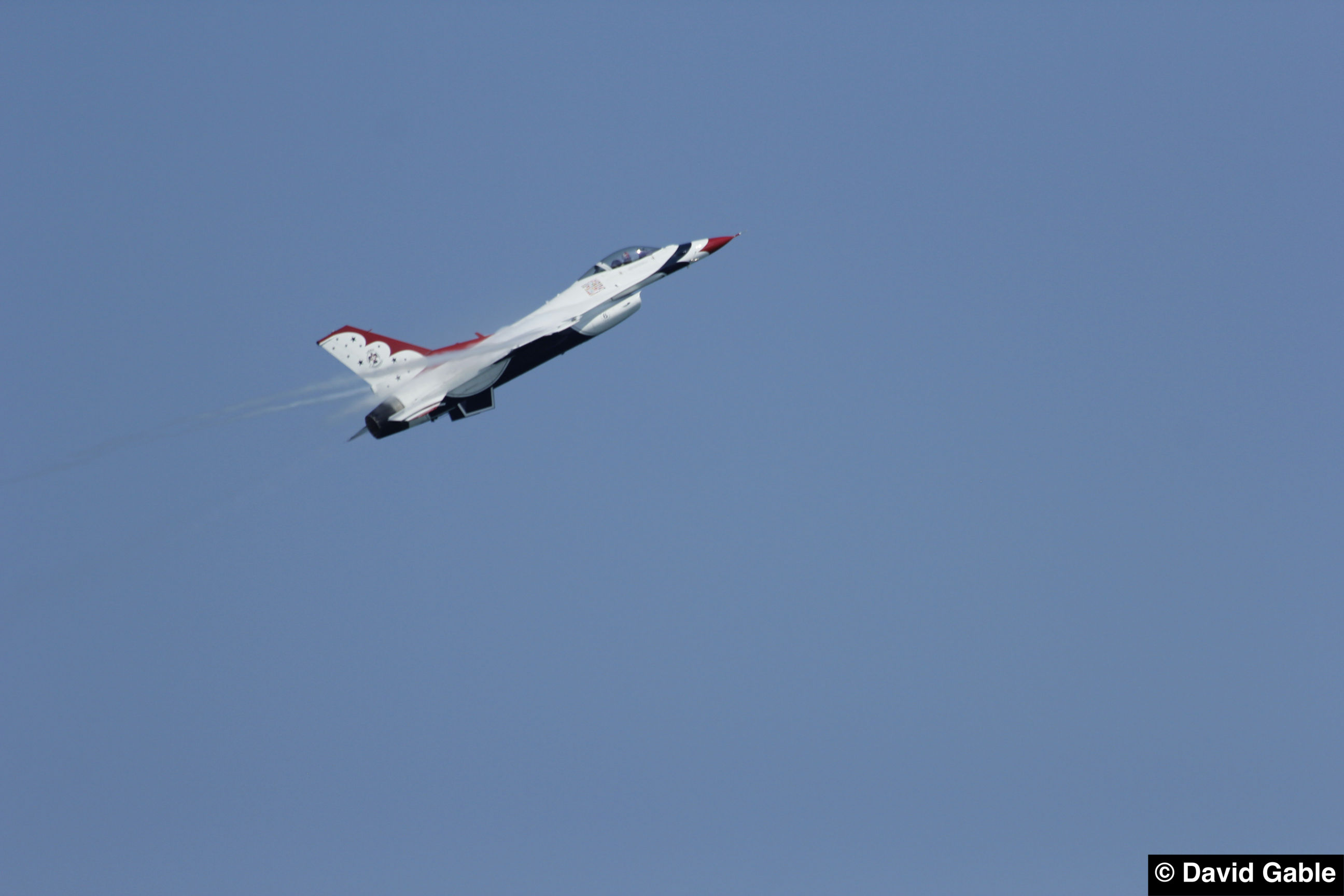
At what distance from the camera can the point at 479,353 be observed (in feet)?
157

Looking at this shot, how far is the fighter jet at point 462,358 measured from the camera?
47.5 m

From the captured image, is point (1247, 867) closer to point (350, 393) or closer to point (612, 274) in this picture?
point (612, 274)

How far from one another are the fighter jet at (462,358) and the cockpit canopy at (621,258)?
946mm

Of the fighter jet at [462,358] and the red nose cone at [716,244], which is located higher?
the red nose cone at [716,244]

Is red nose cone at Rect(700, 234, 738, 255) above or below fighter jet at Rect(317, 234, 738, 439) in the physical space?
above

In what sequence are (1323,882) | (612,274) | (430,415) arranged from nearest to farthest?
(1323,882), (430,415), (612,274)

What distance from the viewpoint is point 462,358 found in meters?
48.0

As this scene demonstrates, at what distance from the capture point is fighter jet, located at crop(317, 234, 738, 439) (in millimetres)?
47469

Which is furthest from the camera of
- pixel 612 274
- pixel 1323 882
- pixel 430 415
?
pixel 612 274

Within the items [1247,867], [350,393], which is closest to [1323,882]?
[1247,867]

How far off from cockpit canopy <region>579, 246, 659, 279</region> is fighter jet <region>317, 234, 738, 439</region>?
95 cm

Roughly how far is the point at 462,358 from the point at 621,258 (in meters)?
5.99

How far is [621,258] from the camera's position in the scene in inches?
2024

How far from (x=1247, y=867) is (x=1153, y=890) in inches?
121
